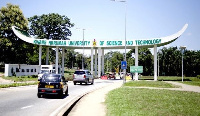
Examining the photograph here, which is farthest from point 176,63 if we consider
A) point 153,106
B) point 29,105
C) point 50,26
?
point 29,105

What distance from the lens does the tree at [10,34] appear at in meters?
48.3

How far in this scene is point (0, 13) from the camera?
161 ft

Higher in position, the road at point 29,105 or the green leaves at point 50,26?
the green leaves at point 50,26

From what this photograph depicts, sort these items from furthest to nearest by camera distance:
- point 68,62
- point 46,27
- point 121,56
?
1. point 68,62
2. point 121,56
3. point 46,27

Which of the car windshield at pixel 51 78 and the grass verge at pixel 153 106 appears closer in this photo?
the grass verge at pixel 153 106

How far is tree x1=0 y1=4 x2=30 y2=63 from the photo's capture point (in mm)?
48294

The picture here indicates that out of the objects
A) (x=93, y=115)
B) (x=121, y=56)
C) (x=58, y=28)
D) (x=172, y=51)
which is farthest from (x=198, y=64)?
(x=93, y=115)

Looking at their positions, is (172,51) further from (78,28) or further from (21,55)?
(21,55)

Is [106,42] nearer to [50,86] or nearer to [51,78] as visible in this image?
[51,78]

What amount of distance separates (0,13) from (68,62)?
79.1m

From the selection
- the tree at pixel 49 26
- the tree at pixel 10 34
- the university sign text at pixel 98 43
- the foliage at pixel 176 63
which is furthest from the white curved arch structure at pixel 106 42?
the foliage at pixel 176 63

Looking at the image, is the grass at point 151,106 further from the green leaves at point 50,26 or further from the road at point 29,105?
the green leaves at point 50,26

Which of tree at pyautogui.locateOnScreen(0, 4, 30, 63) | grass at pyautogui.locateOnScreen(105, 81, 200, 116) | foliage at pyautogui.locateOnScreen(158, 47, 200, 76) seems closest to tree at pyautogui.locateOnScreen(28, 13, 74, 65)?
tree at pyautogui.locateOnScreen(0, 4, 30, 63)

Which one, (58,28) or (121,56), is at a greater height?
(58,28)
